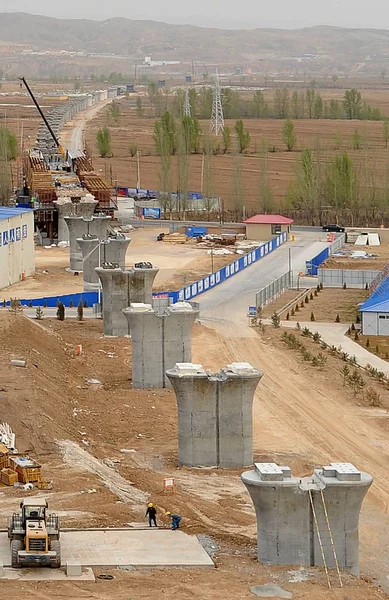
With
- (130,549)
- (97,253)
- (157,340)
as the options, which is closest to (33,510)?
(130,549)

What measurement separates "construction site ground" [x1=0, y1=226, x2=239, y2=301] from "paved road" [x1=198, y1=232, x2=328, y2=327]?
206cm

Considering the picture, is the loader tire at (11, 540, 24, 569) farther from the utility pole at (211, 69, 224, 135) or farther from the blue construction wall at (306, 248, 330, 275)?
the utility pole at (211, 69, 224, 135)

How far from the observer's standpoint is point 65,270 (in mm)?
69562

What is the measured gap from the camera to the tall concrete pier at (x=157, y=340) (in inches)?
1682

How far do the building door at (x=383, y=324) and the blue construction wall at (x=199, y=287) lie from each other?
8519 mm

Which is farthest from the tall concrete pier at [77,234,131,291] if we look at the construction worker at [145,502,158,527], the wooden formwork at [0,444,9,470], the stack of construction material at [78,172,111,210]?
the construction worker at [145,502,158,527]

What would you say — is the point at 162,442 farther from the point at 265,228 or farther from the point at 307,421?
the point at 265,228

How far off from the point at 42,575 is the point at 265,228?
57.2 meters

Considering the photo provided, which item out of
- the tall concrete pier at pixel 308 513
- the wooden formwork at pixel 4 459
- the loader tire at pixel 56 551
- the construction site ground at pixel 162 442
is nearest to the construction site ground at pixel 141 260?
the construction site ground at pixel 162 442

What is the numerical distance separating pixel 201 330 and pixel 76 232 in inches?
718

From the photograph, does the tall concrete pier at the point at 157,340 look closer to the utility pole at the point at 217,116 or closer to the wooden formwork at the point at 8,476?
the wooden formwork at the point at 8,476

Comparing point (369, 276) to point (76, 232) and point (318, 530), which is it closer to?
point (76, 232)

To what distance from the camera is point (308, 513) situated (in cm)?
2673

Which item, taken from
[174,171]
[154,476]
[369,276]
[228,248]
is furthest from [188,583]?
[174,171]
